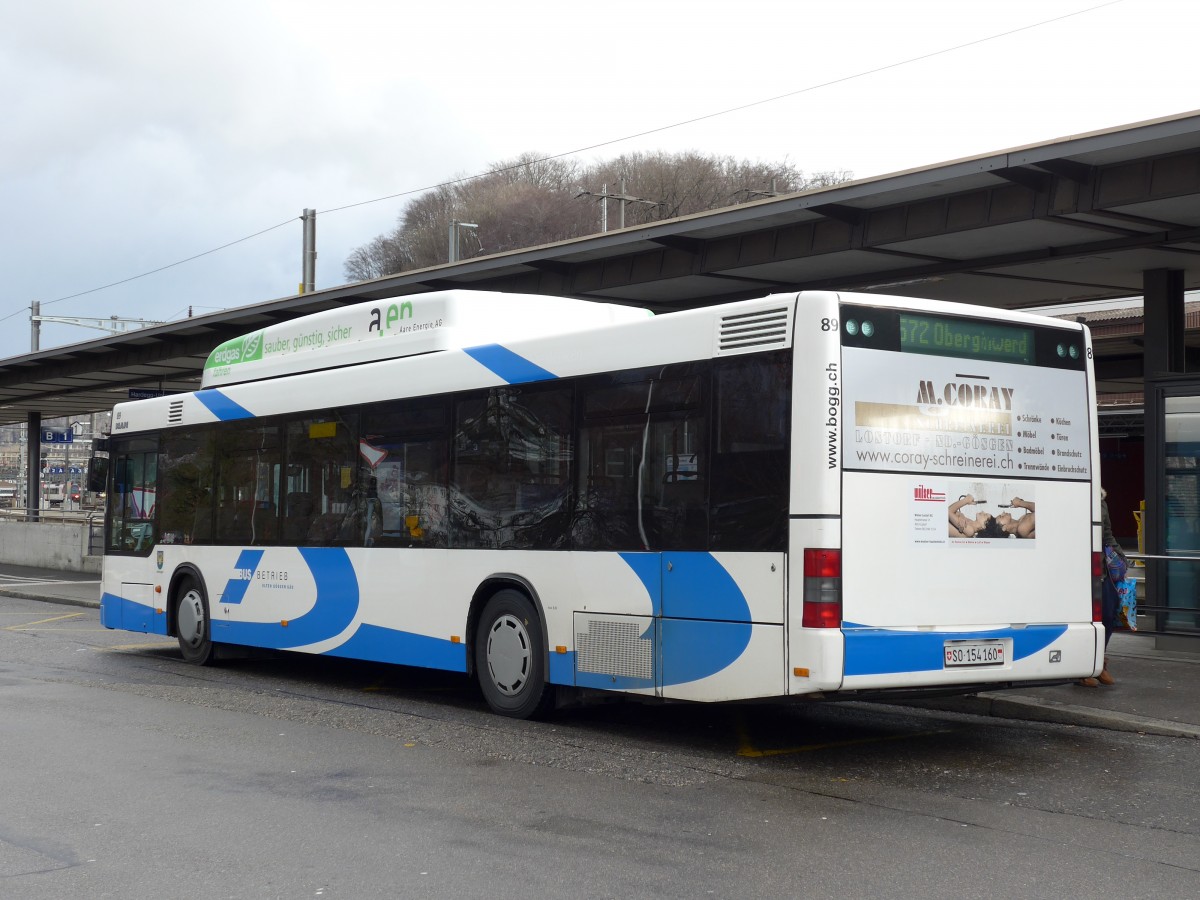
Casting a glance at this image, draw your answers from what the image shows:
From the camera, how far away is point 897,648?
8141mm

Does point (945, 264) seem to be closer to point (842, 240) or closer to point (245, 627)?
point (842, 240)

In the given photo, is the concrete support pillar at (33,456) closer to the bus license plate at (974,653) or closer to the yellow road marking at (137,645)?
the yellow road marking at (137,645)

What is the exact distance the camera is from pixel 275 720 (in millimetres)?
10258

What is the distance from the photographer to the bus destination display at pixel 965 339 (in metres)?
8.47

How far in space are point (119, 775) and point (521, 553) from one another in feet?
10.7

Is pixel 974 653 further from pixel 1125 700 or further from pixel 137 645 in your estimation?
pixel 137 645

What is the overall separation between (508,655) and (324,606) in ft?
8.73

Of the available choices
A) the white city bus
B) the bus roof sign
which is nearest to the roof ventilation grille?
the white city bus

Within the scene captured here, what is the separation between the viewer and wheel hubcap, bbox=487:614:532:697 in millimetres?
10164

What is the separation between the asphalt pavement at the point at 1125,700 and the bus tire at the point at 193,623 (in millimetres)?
7128

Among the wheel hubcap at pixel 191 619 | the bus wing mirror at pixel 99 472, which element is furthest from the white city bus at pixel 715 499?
the bus wing mirror at pixel 99 472

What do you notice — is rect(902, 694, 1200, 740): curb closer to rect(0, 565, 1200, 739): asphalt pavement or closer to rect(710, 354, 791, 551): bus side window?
rect(0, 565, 1200, 739): asphalt pavement

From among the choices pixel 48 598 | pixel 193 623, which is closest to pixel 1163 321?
pixel 193 623

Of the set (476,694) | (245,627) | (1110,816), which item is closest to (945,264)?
(476,694)
